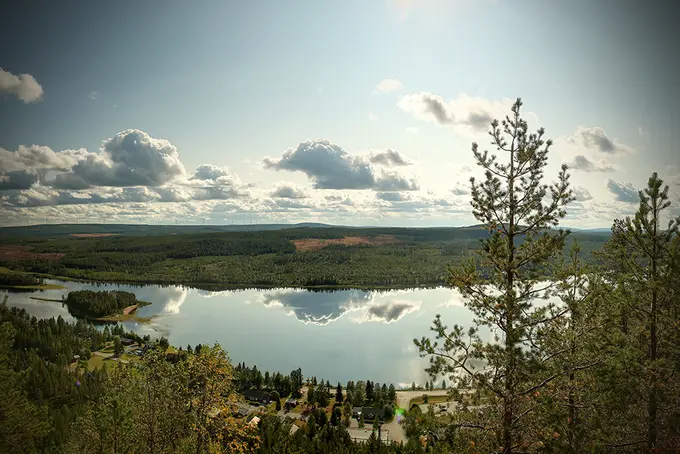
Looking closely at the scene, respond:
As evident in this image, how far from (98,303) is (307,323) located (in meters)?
51.5

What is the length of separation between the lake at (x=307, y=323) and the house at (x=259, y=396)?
472 inches

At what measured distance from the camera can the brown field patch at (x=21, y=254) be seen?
170500 millimetres

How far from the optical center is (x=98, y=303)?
97.2 m

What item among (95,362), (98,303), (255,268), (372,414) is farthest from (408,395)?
(255,268)

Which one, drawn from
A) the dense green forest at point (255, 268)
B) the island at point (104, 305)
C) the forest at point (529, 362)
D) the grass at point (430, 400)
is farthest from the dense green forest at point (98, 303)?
the forest at point (529, 362)

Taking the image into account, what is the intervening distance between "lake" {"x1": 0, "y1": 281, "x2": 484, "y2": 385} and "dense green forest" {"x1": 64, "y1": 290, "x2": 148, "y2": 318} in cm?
310

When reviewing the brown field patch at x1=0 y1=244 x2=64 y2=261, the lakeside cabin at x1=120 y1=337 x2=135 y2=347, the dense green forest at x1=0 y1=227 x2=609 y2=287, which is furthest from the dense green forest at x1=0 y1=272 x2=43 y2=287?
the lakeside cabin at x1=120 y1=337 x2=135 y2=347

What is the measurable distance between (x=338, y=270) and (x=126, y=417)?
496ft

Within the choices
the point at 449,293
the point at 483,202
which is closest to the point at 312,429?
the point at 483,202

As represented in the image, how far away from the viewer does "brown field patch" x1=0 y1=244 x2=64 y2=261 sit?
170500 mm

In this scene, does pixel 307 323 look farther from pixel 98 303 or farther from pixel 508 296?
pixel 508 296

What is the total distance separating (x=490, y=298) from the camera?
27.6 feet

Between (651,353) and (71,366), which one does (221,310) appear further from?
(651,353)

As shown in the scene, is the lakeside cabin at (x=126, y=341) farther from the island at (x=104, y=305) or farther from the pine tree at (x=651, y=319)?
the pine tree at (x=651, y=319)
